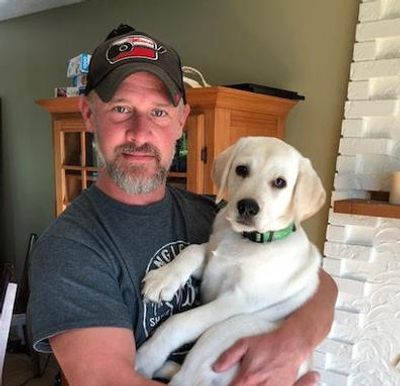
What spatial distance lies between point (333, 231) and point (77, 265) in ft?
4.52

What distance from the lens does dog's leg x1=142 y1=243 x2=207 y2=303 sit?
960mm

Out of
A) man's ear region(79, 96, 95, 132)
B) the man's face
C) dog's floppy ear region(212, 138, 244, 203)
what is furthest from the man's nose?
dog's floppy ear region(212, 138, 244, 203)

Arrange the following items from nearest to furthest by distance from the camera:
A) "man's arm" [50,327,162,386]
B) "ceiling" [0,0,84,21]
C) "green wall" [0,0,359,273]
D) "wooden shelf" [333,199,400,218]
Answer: "man's arm" [50,327,162,386] → "wooden shelf" [333,199,400,218] → "green wall" [0,0,359,273] → "ceiling" [0,0,84,21]

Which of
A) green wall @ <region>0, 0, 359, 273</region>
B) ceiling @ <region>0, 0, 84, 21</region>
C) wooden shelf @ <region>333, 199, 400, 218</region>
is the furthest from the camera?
ceiling @ <region>0, 0, 84, 21</region>

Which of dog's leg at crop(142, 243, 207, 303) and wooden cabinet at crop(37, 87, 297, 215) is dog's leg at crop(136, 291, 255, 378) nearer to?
dog's leg at crop(142, 243, 207, 303)

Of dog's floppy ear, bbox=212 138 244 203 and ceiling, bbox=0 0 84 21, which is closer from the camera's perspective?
dog's floppy ear, bbox=212 138 244 203

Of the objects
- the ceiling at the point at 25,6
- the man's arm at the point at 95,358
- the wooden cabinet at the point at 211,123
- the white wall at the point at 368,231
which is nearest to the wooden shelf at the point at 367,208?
the white wall at the point at 368,231

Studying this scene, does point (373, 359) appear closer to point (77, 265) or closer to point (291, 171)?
point (291, 171)

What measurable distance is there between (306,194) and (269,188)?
0.10m

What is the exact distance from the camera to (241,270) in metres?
1.05

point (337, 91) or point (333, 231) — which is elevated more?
point (337, 91)

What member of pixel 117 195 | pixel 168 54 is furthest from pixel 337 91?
pixel 117 195

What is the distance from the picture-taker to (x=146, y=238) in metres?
1.03

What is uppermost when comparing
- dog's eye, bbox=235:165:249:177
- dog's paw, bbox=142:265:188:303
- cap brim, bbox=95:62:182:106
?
cap brim, bbox=95:62:182:106
